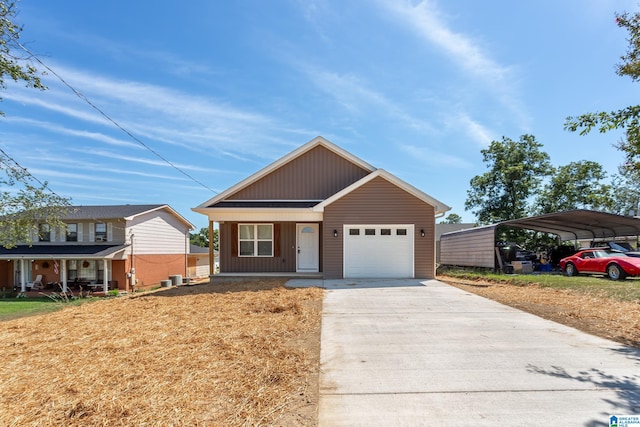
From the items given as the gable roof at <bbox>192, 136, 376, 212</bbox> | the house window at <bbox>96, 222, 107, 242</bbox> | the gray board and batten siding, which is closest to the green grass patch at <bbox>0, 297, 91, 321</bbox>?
the house window at <bbox>96, 222, 107, 242</bbox>

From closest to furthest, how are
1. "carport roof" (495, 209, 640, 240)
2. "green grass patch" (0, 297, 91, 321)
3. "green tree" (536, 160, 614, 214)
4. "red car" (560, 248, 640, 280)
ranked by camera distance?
"green grass patch" (0, 297, 91, 321) → "red car" (560, 248, 640, 280) → "carport roof" (495, 209, 640, 240) → "green tree" (536, 160, 614, 214)

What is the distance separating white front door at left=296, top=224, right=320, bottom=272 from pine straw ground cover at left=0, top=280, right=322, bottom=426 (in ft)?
23.6

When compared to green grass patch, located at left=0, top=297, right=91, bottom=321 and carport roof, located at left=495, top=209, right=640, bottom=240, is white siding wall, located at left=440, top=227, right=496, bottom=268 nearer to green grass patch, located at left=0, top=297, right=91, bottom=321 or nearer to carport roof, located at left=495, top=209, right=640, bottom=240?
carport roof, located at left=495, top=209, right=640, bottom=240

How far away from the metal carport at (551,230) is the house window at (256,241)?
10322mm

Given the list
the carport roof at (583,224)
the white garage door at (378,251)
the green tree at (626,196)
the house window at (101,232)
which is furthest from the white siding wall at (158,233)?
the green tree at (626,196)

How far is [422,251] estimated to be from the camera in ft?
42.8

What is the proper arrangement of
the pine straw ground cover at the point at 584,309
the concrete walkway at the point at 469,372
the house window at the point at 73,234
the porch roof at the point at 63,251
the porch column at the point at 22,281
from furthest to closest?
the house window at the point at 73,234, the porch column at the point at 22,281, the porch roof at the point at 63,251, the pine straw ground cover at the point at 584,309, the concrete walkway at the point at 469,372

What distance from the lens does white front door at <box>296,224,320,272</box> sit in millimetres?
14641

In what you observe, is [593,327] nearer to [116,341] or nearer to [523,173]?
[116,341]

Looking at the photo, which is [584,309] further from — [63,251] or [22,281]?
[22,281]

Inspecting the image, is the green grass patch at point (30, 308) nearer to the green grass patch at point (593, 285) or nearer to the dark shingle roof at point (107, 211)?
the dark shingle roof at point (107, 211)

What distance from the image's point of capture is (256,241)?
48.0 feet

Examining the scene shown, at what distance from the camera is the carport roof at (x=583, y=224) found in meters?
13.9

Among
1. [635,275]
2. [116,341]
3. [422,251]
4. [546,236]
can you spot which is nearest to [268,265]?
[422,251]
